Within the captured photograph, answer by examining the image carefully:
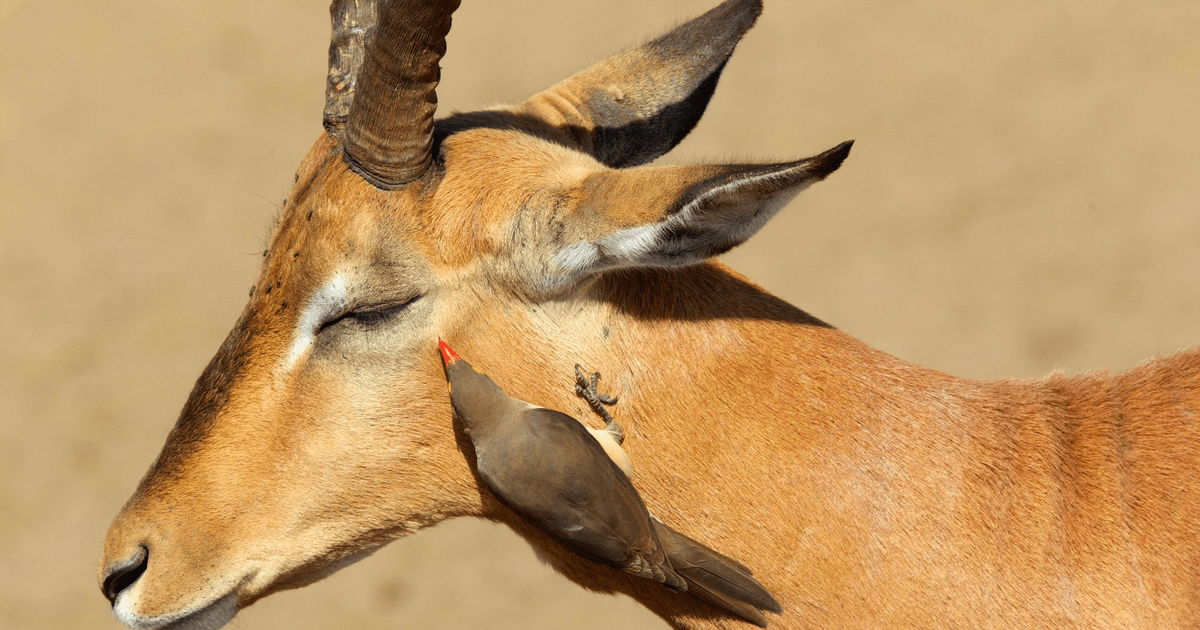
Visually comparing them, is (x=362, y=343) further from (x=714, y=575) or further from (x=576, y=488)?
(x=714, y=575)

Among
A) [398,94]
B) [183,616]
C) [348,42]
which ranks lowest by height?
[183,616]

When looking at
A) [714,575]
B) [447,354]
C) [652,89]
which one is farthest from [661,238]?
[652,89]

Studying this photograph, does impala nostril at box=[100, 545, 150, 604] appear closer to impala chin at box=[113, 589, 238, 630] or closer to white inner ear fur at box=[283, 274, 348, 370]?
impala chin at box=[113, 589, 238, 630]

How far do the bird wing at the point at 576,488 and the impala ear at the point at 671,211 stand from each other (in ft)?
1.61

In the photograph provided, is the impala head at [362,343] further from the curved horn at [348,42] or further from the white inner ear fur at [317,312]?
the curved horn at [348,42]

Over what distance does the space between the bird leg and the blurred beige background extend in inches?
206

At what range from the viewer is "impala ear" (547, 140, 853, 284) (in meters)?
2.54

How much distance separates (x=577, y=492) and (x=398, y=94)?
4.39 feet

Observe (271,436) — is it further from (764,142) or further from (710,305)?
(764,142)

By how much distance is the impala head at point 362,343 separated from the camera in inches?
120

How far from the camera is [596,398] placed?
10.2ft

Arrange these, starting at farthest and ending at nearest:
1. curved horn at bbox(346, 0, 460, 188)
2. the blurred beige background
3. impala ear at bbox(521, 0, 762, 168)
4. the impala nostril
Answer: the blurred beige background
impala ear at bbox(521, 0, 762, 168)
the impala nostril
curved horn at bbox(346, 0, 460, 188)

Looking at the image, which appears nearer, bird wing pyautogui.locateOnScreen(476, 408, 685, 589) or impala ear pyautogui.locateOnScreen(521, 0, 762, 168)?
bird wing pyautogui.locateOnScreen(476, 408, 685, 589)

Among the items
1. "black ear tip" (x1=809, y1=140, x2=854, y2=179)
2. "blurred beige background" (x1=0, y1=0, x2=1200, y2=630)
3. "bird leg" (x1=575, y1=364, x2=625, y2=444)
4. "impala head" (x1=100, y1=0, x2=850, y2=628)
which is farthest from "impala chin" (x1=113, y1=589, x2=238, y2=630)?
"blurred beige background" (x1=0, y1=0, x2=1200, y2=630)
